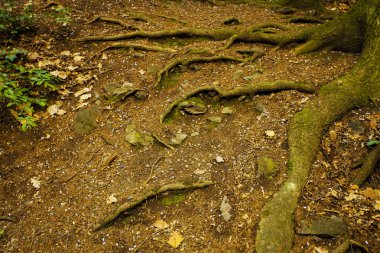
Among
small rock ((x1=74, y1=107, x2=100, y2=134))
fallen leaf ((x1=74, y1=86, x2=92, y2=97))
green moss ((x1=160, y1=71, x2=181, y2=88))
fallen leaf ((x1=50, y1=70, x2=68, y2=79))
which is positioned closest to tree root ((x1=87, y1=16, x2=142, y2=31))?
green moss ((x1=160, y1=71, x2=181, y2=88))

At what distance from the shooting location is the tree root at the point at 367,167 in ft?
11.6

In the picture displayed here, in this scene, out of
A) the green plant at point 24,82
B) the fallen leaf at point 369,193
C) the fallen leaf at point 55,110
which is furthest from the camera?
the fallen leaf at point 55,110

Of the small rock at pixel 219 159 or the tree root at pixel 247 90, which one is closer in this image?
the small rock at pixel 219 159

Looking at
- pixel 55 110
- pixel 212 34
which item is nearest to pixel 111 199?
pixel 55 110

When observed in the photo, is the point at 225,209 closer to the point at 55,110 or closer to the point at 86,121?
the point at 86,121

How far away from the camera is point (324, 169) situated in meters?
3.76

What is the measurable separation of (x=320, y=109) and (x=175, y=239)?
8.94 ft

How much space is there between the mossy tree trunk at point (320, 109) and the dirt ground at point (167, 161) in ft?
0.41

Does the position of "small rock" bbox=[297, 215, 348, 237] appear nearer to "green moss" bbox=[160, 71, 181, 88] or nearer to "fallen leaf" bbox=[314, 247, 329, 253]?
"fallen leaf" bbox=[314, 247, 329, 253]

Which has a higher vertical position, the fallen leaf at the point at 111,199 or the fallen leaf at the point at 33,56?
the fallen leaf at the point at 33,56

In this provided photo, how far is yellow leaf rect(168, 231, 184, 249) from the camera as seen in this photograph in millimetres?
3389

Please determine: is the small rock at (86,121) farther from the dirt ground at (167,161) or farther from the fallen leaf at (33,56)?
the fallen leaf at (33,56)

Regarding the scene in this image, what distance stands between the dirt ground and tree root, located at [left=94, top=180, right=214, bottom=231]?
81 millimetres

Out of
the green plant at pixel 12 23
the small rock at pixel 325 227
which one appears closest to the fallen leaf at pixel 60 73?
the green plant at pixel 12 23
